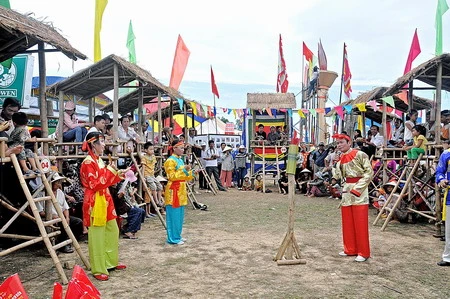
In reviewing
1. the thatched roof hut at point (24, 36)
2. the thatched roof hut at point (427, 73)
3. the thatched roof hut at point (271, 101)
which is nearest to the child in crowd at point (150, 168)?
the thatched roof hut at point (24, 36)

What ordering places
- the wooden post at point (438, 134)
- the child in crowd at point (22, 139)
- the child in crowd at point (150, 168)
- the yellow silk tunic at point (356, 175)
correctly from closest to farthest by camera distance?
the child in crowd at point (22, 139) → the yellow silk tunic at point (356, 175) → the wooden post at point (438, 134) → the child in crowd at point (150, 168)

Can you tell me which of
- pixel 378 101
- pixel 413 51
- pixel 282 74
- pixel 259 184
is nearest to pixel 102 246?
pixel 378 101

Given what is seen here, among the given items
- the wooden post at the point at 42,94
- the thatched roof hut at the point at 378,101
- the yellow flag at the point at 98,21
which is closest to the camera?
the wooden post at the point at 42,94

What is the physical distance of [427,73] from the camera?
29.2ft

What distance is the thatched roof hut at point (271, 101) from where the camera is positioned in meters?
16.6

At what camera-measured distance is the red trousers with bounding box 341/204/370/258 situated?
5.59 meters

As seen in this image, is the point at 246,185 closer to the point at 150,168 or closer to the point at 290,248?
the point at 150,168

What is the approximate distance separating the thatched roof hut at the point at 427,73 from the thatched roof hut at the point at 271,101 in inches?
291

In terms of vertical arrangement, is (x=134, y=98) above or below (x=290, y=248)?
above

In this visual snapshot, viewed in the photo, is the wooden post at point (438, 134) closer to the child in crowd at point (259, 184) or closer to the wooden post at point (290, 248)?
the wooden post at point (290, 248)

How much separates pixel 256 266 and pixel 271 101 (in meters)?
12.1

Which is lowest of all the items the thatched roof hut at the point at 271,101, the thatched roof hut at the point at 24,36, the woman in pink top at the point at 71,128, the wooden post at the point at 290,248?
the wooden post at the point at 290,248

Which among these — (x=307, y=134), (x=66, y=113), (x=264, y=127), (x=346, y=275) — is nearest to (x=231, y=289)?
(x=346, y=275)

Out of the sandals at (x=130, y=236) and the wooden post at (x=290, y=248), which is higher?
the wooden post at (x=290, y=248)
